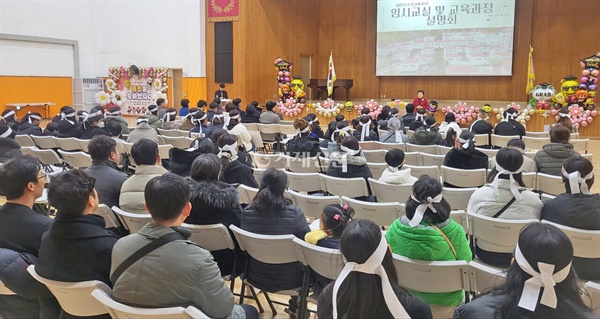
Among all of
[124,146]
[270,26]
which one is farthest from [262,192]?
[270,26]

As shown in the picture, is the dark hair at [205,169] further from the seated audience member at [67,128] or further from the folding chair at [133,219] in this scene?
the seated audience member at [67,128]

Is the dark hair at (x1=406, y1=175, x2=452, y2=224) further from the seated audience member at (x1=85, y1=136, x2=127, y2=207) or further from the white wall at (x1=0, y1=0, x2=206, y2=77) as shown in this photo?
the white wall at (x1=0, y1=0, x2=206, y2=77)

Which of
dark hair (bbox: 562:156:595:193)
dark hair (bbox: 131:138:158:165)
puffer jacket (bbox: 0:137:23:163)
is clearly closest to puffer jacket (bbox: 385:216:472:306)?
dark hair (bbox: 562:156:595:193)

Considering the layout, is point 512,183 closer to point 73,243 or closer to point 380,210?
point 380,210

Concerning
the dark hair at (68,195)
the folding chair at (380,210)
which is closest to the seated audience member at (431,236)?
the folding chair at (380,210)

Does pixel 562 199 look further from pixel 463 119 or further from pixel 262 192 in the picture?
pixel 463 119

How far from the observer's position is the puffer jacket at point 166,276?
221 cm

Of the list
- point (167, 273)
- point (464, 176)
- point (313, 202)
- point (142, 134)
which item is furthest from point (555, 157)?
point (142, 134)

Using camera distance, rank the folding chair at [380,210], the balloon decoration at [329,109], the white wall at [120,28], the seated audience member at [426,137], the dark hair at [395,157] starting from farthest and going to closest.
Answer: the white wall at [120,28], the balloon decoration at [329,109], the seated audience member at [426,137], the dark hair at [395,157], the folding chair at [380,210]

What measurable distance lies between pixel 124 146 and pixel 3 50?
12.5m

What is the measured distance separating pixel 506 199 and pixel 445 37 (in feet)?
44.4

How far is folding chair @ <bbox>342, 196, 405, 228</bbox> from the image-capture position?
13.2 feet

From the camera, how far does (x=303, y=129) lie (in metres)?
7.14

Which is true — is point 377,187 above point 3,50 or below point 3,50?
below
